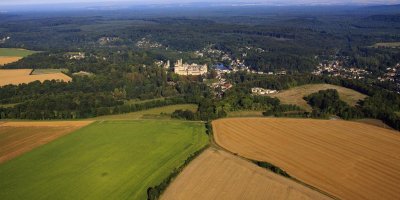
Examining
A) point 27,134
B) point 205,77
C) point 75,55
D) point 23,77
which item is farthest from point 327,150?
point 75,55

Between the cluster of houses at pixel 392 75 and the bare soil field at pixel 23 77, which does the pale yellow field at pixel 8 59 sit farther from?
the cluster of houses at pixel 392 75

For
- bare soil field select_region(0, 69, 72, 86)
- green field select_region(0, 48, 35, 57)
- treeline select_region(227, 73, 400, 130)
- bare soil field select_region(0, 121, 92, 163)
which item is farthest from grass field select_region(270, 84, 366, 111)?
green field select_region(0, 48, 35, 57)

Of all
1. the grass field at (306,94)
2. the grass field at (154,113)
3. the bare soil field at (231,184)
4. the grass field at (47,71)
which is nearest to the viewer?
the bare soil field at (231,184)

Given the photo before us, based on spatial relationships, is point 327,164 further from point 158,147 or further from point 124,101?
point 124,101

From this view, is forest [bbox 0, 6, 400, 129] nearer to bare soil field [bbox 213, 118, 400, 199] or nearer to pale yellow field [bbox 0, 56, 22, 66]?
pale yellow field [bbox 0, 56, 22, 66]

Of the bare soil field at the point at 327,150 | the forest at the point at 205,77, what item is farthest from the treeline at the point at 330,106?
the bare soil field at the point at 327,150

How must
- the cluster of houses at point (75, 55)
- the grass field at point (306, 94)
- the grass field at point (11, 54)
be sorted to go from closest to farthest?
the grass field at point (306, 94)
the cluster of houses at point (75, 55)
the grass field at point (11, 54)

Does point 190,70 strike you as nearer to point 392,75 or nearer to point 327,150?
point 392,75
